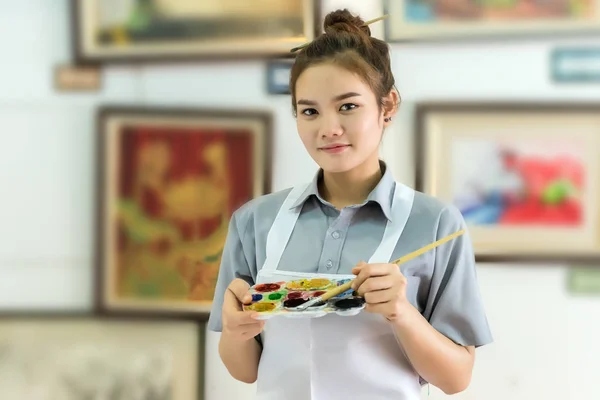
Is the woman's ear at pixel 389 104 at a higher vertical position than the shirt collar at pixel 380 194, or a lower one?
higher

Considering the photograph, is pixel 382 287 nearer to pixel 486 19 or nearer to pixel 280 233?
pixel 280 233

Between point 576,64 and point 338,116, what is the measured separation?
506 millimetres

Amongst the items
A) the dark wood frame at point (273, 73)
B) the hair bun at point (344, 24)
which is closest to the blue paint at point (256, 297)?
the hair bun at point (344, 24)

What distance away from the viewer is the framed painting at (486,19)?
100 cm

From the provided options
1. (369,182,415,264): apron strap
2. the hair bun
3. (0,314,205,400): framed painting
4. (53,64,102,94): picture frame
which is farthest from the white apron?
(53,64,102,94): picture frame

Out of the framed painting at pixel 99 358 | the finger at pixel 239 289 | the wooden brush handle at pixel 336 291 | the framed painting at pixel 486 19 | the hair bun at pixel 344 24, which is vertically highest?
the framed painting at pixel 486 19

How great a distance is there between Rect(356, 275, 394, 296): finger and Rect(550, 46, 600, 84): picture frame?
0.57 meters

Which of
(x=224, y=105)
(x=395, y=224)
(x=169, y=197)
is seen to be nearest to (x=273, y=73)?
(x=224, y=105)

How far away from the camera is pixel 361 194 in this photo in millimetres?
801

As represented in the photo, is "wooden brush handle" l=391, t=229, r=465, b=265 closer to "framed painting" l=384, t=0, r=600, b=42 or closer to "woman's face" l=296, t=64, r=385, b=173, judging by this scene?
"woman's face" l=296, t=64, r=385, b=173

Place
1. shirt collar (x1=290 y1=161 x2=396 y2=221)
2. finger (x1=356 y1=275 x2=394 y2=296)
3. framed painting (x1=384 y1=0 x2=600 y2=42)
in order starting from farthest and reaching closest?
framed painting (x1=384 y1=0 x2=600 y2=42) → shirt collar (x1=290 y1=161 x2=396 y2=221) → finger (x1=356 y1=275 x2=394 y2=296)

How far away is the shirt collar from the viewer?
77cm

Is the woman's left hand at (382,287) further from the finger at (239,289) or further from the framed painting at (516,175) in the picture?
the framed painting at (516,175)

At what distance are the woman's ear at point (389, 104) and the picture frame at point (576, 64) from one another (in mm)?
379
